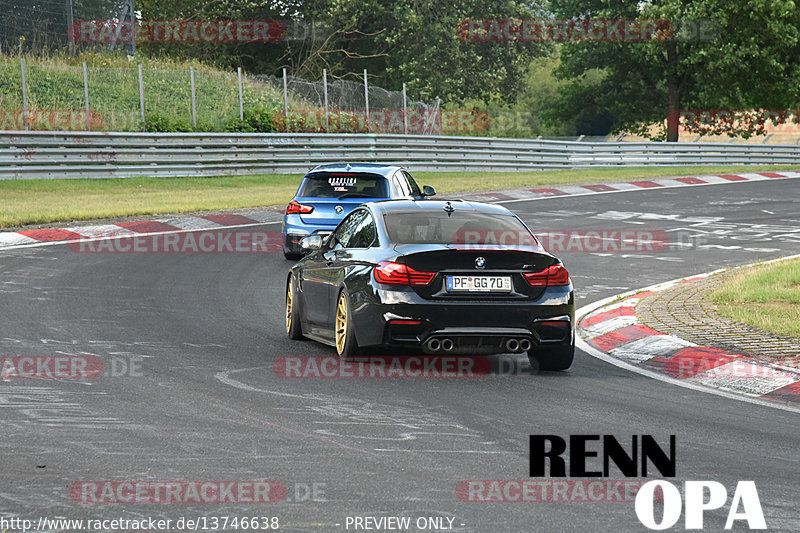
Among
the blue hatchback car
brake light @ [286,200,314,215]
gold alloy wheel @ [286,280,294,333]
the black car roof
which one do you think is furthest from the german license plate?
brake light @ [286,200,314,215]

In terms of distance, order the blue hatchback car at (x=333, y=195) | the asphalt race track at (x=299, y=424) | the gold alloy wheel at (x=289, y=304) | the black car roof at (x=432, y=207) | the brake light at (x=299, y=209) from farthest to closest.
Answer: the brake light at (x=299, y=209) → the blue hatchback car at (x=333, y=195) → the gold alloy wheel at (x=289, y=304) → the black car roof at (x=432, y=207) → the asphalt race track at (x=299, y=424)

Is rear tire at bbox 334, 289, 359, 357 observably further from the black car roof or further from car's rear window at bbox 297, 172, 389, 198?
car's rear window at bbox 297, 172, 389, 198

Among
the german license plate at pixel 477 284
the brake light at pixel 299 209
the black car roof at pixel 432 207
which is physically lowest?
the brake light at pixel 299 209

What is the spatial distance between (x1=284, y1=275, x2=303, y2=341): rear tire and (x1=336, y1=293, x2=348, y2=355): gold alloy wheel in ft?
3.37

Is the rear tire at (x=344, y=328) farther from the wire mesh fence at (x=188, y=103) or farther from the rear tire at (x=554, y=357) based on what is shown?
the wire mesh fence at (x=188, y=103)

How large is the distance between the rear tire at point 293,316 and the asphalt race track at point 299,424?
166mm

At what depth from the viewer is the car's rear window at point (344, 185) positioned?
16875 millimetres

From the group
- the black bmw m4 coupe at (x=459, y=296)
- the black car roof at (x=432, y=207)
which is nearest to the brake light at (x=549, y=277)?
the black bmw m4 coupe at (x=459, y=296)

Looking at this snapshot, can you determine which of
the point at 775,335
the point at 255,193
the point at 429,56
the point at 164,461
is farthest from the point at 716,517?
the point at 429,56

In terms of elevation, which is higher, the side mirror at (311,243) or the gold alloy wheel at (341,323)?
the side mirror at (311,243)

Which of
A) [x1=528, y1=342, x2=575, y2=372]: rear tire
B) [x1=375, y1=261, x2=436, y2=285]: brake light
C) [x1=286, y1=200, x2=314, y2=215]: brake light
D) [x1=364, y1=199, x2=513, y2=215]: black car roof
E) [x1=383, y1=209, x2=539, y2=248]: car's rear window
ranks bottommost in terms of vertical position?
[x1=528, y1=342, x2=575, y2=372]: rear tire

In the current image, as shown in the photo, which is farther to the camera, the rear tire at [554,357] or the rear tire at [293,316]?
the rear tire at [293,316]

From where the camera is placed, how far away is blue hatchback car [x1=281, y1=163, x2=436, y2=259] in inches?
663

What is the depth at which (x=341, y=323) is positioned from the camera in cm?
971
